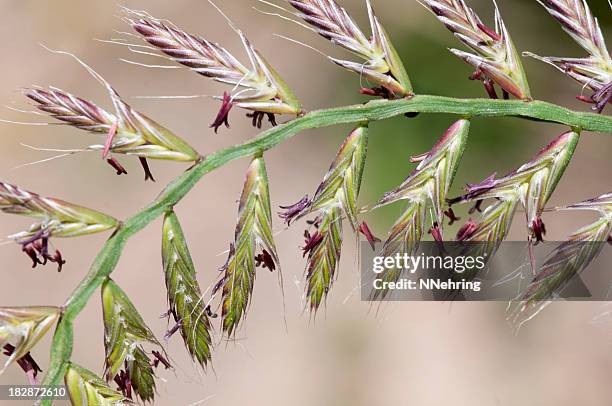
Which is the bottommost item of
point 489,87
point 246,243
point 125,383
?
point 125,383

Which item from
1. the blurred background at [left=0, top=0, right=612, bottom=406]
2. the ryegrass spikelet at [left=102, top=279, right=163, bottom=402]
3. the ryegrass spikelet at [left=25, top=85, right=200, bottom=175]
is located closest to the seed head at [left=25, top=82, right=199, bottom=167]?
the ryegrass spikelet at [left=25, top=85, right=200, bottom=175]

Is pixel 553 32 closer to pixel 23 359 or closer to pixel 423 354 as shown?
pixel 423 354

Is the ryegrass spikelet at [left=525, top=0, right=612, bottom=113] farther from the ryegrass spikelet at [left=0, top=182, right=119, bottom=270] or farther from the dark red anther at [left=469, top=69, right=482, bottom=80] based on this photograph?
the ryegrass spikelet at [left=0, top=182, right=119, bottom=270]

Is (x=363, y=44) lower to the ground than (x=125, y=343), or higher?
higher

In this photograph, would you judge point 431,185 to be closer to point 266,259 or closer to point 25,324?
point 266,259

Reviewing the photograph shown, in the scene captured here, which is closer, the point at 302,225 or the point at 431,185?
the point at 431,185

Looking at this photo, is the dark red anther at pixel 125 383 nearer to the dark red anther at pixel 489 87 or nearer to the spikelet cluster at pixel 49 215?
the spikelet cluster at pixel 49 215

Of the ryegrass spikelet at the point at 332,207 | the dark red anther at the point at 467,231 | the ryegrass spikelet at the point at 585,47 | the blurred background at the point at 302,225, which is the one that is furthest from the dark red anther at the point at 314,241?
the blurred background at the point at 302,225

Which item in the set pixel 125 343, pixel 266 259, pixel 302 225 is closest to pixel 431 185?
pixel 266 259
